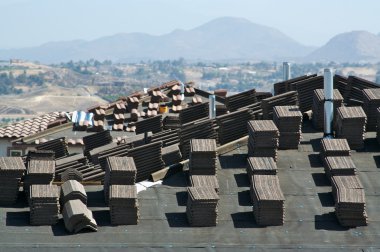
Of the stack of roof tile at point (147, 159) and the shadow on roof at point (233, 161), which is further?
the shadow on roof at point (233, 161)

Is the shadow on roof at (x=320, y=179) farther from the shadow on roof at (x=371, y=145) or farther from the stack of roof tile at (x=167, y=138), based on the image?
the stack of roof tile at (x=167, y=138)

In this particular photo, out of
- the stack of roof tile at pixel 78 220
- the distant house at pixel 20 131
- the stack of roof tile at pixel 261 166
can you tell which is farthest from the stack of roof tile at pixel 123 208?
the distant house at pixel 20 131

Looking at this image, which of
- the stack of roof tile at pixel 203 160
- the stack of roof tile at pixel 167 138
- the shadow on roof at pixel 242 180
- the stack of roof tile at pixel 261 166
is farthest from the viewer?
the stack of roof tile at pixel 167 138

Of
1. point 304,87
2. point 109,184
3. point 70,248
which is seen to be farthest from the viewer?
point 304,87

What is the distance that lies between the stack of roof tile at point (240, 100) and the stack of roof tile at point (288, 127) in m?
11.7

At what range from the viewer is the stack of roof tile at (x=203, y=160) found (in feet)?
128

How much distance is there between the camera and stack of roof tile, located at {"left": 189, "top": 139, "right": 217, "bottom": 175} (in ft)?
128

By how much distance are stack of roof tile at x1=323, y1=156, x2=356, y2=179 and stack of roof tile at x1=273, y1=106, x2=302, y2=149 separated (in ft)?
8.54

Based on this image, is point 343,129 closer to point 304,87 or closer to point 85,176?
point 304,87

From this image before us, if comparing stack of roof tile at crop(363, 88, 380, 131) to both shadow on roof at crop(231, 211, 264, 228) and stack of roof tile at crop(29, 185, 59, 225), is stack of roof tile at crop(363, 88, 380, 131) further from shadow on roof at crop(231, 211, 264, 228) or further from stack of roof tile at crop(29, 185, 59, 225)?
stack of roof tile at crop(29, 185, 59, 225)

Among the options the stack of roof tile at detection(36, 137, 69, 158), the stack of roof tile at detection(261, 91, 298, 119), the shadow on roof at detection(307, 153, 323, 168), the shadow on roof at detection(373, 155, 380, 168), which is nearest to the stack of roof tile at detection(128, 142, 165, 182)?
the shadow on roof at detection(307, 153, 323, 168)

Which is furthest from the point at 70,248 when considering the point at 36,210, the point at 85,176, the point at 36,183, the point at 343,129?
the point at 343,129

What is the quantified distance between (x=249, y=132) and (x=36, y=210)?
8.79m

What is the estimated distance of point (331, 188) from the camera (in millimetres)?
38969
